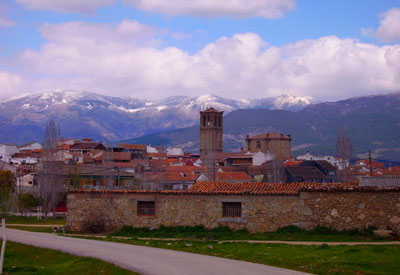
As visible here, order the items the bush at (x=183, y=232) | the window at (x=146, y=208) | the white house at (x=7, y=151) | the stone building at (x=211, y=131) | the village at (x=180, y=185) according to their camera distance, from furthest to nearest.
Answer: the stone building at (x=211, y=131) < the white house at (x=7, y=151) < the window at (x=146, y=208) < the bush at (x=183, y=232) < the village at (x=180, y=185)

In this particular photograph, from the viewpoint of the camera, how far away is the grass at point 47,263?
16203 mm

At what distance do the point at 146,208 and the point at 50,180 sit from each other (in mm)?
25408

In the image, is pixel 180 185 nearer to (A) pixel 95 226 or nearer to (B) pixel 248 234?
(A) pixel 95 226

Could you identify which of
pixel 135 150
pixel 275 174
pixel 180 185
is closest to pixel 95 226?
pixel 180 185

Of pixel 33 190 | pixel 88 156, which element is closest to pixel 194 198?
pixel 33 190

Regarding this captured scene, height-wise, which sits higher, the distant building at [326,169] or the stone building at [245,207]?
the distant building at [326,169]

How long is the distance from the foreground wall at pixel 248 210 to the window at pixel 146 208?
200mm

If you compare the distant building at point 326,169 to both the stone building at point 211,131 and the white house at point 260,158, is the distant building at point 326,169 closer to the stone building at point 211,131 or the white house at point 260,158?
the white house at point 260,158

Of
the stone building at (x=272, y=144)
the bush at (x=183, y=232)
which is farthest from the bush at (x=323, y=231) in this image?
the stone building at (x=272, y=144)

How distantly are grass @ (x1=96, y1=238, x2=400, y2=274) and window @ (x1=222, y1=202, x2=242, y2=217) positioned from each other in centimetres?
286

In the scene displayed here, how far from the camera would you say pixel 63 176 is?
5266 centimetres

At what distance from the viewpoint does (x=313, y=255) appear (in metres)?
16.6

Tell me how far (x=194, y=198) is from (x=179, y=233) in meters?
1.65

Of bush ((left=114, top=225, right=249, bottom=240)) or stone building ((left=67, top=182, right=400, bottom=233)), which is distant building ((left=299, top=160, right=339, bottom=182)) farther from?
bush ((left=114, top=225, right=249, bottom=240))
